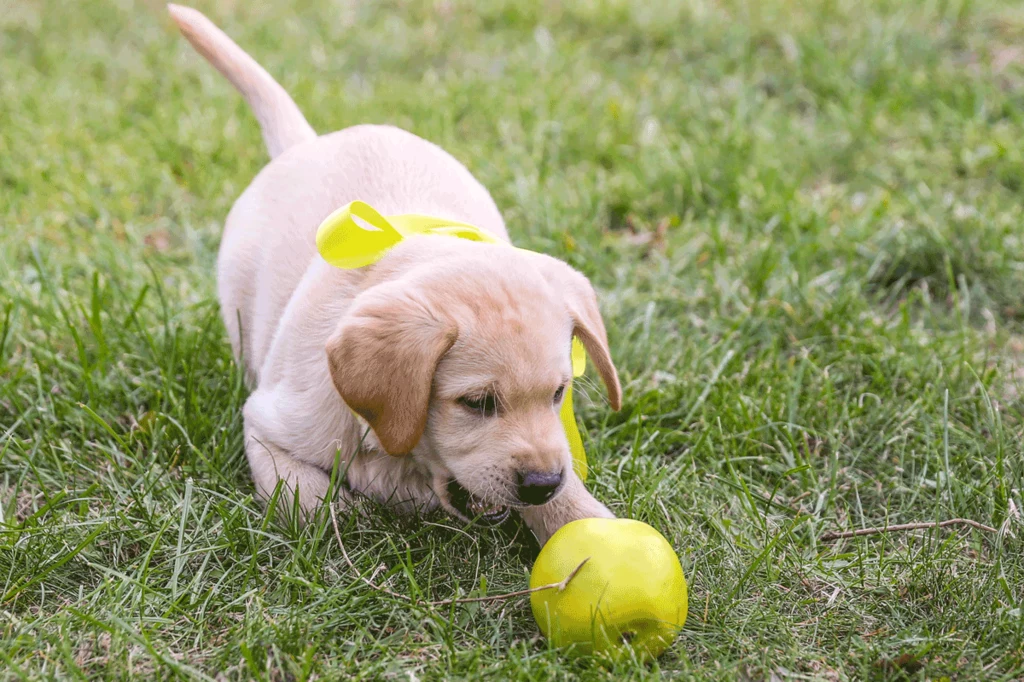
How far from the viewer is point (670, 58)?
646 cm

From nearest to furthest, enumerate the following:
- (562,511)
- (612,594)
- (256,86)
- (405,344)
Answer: (612,594) → (405,344) → (562,511) → (256,86)

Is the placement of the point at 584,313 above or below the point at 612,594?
above

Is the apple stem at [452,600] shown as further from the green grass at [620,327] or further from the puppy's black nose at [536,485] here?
the puppy's black nose at [536,485]

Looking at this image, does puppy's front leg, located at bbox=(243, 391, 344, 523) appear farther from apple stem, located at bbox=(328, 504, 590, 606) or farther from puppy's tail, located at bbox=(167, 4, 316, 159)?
puppy's tail, located at bbox=(167, 4, 316, 159)

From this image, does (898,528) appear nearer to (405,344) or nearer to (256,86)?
(405,344)

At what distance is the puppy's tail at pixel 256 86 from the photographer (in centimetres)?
374

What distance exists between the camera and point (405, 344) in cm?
237

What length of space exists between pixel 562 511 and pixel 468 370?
21.0 inches

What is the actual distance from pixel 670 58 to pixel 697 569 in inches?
178

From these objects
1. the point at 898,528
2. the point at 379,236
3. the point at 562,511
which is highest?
the point at 379,236

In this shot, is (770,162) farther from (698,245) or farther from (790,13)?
(790,13)

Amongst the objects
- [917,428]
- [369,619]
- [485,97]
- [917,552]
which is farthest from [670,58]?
[369,619]

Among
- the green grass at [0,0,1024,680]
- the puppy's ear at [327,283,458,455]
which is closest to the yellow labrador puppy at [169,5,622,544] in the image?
the puppy's ear at [327,283,458,455]

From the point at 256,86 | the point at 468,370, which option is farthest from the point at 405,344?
the point at 256,86
